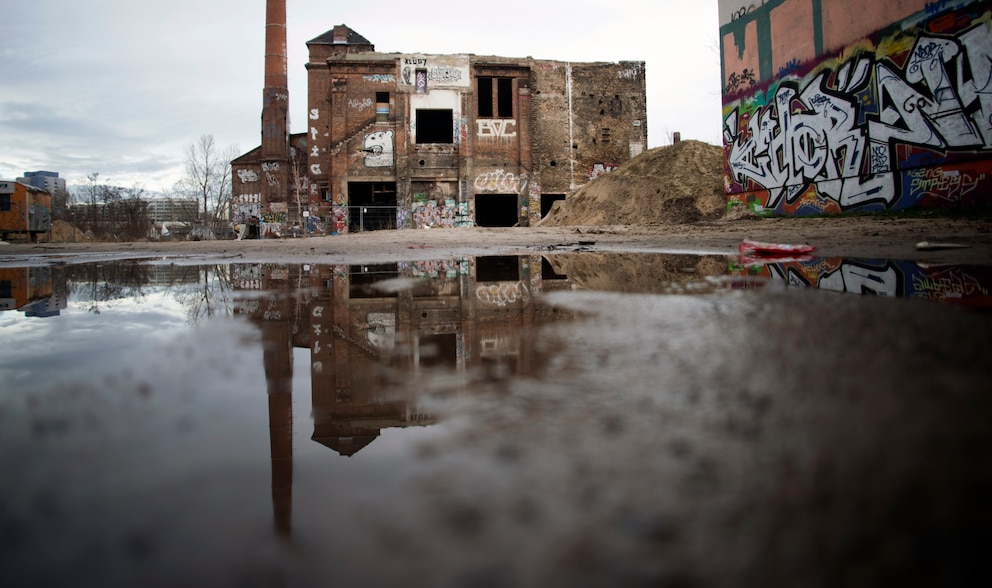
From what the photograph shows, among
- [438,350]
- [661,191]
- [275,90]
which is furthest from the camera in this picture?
[275,90]

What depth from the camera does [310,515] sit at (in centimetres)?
92

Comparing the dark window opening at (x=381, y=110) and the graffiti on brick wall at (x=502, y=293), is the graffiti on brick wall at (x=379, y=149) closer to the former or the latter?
the dark window opening at (x=381, y=110)

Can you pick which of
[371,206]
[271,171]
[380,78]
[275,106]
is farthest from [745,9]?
[271,171]

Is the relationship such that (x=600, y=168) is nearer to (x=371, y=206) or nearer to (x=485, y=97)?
(x=485, y=97)

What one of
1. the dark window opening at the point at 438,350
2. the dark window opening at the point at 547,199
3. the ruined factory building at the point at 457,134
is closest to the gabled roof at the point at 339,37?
the ruined factory building at the point at 457,134

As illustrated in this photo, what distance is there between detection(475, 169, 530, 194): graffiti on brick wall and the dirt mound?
5.71 m

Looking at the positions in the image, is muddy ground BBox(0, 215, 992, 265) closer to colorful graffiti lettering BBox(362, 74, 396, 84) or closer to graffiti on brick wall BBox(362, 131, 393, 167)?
graffiti on brick wall BBox(362, 131, 393, 167)

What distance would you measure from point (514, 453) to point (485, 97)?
28.2 meters

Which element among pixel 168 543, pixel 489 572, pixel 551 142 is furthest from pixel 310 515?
pixel 551 142

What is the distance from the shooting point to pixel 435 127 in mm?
28109

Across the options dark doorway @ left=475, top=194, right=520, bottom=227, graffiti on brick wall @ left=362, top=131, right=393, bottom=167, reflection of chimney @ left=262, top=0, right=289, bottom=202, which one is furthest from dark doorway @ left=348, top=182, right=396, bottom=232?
reflection of chimney @ left=262, top=0, right=289, bottom=202

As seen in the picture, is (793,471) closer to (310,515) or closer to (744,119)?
(310,515)

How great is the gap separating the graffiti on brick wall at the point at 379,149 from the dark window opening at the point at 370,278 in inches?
778

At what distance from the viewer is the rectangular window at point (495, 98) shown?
26.1m
